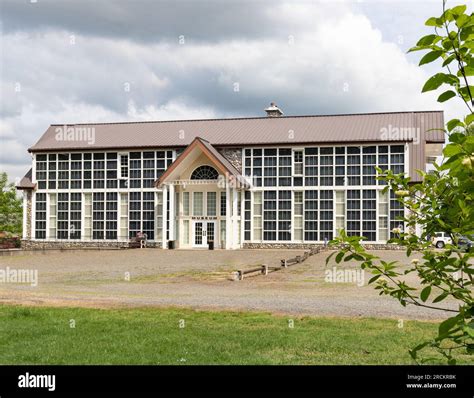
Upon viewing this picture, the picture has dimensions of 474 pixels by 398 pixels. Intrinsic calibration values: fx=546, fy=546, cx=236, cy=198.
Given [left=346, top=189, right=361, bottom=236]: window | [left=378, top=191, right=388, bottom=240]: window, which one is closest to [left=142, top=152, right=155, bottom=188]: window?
[left=346, top=189, right=361, bottom=236]: window

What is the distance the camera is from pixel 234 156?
138ft

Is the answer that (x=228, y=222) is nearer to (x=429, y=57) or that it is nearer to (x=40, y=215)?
(x=40, y=215)

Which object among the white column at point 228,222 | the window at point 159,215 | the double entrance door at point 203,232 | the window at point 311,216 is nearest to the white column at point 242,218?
the white column at point 228,222

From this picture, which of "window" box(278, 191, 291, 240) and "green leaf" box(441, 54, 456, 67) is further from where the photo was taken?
"window" box(278, 191, 291, 240)

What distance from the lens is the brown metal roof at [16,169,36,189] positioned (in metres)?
44.3

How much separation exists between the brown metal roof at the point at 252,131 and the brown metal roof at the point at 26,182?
2295 millimetres

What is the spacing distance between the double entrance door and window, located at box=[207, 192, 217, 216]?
76 centimetres

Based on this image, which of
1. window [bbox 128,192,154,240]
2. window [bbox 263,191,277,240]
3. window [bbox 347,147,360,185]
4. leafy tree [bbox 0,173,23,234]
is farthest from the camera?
leafy tree [bbox 0,173,23,234]

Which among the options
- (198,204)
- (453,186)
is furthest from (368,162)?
(453,186)

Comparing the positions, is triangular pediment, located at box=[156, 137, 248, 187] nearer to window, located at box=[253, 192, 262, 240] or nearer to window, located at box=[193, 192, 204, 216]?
window, located at box=[193, 192, 204, 216]

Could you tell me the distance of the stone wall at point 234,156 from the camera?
41.8 metres

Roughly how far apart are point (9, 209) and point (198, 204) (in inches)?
1079

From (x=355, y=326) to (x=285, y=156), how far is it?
104 ft

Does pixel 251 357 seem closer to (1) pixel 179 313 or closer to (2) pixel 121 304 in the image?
(1) pixel 179 313
